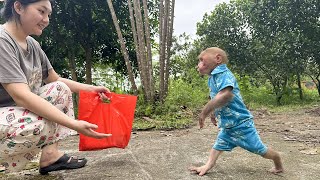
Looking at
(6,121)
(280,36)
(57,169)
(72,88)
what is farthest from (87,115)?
(280,36)

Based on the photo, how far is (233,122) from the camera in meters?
2.33

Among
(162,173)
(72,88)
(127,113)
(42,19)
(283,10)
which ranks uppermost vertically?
(283,10)

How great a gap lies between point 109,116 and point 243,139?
0.95 m

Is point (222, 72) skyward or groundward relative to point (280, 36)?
groundward

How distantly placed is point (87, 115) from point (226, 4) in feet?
30.3

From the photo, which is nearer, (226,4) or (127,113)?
(127,113)

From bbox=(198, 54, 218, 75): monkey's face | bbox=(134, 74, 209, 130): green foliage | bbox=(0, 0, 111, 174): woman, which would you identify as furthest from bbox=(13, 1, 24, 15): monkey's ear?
bbox=(134, 74, 209, 130): green foliage

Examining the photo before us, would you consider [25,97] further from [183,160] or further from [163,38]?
[163,38]

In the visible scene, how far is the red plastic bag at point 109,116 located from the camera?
2.39m

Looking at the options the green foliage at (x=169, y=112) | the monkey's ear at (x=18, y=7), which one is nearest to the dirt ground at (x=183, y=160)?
the green foliage at (x=169, y=112)

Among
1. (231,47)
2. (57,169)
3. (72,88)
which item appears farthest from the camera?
(231,47)

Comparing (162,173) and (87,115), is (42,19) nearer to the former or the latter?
(87,115)

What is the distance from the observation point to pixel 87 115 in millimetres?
2393

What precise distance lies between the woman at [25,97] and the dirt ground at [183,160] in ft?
1.24
